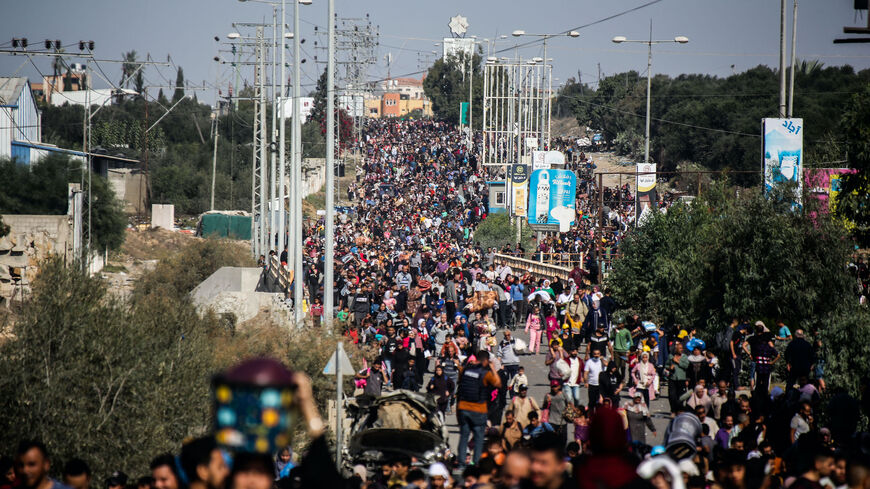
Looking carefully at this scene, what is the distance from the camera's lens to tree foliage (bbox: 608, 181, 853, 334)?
17.8m

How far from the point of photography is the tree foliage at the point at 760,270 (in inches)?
701

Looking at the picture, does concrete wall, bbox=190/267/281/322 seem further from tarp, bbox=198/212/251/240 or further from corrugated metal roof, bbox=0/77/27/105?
corrugated metal roof, bbox=0/77/27/105

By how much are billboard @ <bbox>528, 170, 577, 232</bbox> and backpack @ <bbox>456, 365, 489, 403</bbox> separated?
67.5 ft

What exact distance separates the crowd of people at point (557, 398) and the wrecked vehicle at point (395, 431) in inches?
9.5

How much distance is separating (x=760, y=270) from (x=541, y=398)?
4.76 m

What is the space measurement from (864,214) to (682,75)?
96259mm

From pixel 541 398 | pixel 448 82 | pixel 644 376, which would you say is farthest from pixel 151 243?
pixel 448 82

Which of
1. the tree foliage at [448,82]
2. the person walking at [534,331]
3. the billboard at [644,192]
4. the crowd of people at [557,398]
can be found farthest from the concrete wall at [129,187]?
the tree foliage at [448,82]

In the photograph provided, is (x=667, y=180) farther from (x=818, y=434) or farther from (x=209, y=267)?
(x=818, y=434)

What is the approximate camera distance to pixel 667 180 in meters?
68.8

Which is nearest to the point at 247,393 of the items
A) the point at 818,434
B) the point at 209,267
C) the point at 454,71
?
the point at 818,434

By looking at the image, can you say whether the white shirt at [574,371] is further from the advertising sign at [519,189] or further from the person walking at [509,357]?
the advertising sign at [519,189]

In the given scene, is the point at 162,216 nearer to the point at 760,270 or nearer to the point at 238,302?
the point at 238,302

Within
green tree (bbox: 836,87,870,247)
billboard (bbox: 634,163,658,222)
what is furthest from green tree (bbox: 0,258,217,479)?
billboard (bbox: 634,163,658,222)
